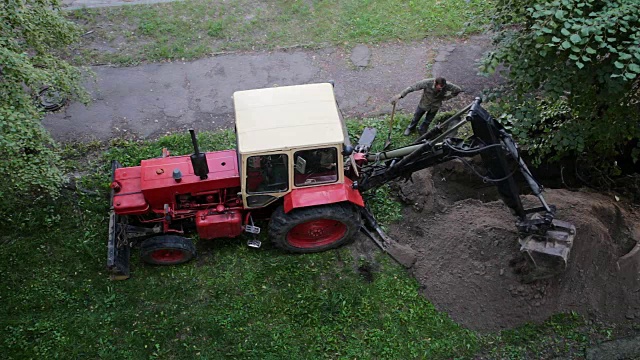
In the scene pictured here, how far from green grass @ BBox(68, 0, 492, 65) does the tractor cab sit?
4868mm

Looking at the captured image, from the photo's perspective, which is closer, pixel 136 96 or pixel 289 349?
pixel 289 349

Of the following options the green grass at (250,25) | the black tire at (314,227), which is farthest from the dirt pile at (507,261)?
the green grass at (250,25)

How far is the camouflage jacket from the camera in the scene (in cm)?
925

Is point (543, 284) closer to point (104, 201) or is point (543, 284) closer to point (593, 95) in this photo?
point (593, 95)

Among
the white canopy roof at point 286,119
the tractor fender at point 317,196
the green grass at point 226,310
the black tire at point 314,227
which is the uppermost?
the white canopy roof at point 286,119

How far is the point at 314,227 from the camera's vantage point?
780cm

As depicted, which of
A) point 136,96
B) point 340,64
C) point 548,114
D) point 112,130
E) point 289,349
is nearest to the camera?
point 289,349

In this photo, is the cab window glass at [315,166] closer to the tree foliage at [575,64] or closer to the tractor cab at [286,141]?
the tractor cab at [286,141]

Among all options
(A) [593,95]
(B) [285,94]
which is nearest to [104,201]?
(B) [285,94]

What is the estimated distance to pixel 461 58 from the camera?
38.1 feet

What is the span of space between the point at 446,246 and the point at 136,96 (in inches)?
260

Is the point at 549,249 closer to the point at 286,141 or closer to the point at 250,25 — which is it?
the point at 286,141

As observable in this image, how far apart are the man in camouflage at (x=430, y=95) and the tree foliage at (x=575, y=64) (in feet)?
5.33

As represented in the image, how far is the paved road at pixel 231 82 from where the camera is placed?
10.3 m
